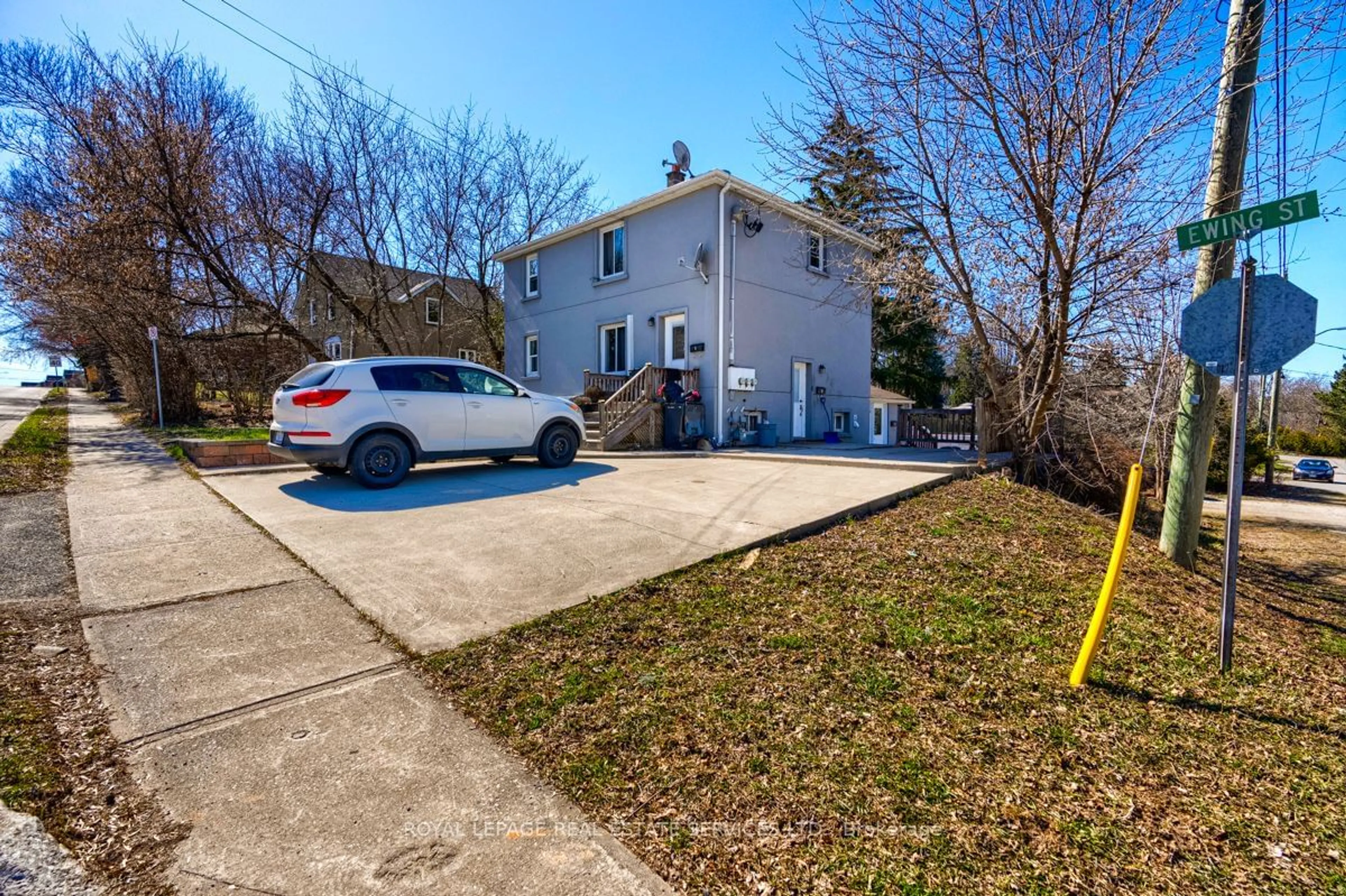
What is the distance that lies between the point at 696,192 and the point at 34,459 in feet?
41.3

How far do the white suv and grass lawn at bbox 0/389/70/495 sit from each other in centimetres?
290

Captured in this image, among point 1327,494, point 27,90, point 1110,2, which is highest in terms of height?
point 27,90

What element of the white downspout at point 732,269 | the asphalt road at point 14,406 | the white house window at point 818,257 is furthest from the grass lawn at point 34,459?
the white house window at point 818,257

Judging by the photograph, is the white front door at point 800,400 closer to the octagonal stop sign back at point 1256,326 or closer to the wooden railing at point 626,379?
the wooden railing at point 626,379

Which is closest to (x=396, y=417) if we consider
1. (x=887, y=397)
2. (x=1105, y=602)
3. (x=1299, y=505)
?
(x=1105, y=602)

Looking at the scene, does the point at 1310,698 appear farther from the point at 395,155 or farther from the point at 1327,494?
the point at 1327,494

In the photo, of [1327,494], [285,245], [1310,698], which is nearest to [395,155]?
[285,245]

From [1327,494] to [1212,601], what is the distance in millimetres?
25566

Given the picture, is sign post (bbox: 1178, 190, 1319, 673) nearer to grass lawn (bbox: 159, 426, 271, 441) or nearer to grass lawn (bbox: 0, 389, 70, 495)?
grass lawn (bbox: 0, 389, 70, 495)

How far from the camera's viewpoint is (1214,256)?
5.26m

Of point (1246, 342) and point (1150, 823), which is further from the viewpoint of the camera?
point (1246, 342)

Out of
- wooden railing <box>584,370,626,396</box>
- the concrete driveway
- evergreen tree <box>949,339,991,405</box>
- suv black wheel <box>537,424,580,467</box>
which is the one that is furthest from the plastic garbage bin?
evergreen tree <box>949,339,991,405</box>

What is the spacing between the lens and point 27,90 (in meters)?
11.7

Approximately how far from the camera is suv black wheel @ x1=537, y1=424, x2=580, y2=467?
8.41 meters
